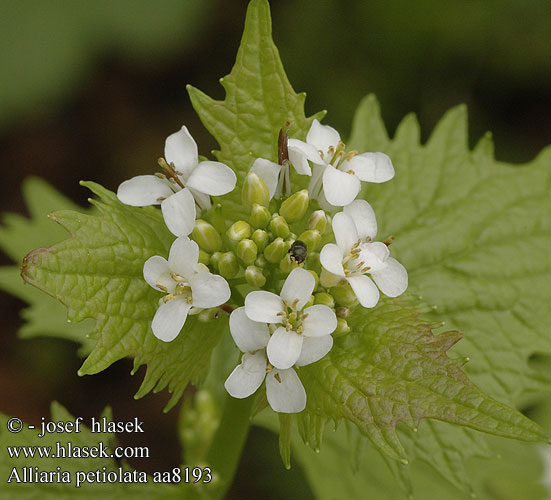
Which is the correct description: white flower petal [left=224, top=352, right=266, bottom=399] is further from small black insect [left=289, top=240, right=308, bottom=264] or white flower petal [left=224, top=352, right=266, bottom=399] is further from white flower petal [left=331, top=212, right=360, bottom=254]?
white flower petal [left=331, top=212, right=360, bottom=254]

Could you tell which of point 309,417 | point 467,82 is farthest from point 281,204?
point 467,82

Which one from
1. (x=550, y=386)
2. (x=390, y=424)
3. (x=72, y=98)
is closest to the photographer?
(x=390, y=424)

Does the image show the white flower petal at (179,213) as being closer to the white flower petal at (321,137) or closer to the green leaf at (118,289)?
the green leaf at (118,289)

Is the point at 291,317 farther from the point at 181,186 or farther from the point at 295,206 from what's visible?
the point at 181,186

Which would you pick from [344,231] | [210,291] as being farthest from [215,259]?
[344,231]

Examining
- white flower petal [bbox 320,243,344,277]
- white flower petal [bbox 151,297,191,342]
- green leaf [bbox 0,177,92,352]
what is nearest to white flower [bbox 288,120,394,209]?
white flower petal [bbox 320,243,344,277]

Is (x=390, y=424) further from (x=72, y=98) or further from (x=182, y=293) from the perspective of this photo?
(x=72, y=98)
